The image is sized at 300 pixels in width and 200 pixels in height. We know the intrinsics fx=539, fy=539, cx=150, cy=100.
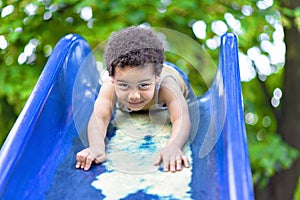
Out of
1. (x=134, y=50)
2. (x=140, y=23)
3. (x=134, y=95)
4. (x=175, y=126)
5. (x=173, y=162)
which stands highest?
(x=140, y=23)

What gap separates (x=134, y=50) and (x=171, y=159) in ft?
1.32

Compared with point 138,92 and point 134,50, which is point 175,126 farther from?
point 134,50

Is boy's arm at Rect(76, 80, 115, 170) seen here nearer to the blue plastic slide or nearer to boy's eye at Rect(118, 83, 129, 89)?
the blue plastic slide

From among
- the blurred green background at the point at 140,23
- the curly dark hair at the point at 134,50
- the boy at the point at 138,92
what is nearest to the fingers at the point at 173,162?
the boy at the point at 138,92

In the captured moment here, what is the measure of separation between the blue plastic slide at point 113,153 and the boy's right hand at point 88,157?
0.07 ft

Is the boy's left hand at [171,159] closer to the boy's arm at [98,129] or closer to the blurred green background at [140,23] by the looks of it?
the boy's arm at [98,129]

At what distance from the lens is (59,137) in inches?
82.4

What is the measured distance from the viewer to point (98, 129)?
206 cm

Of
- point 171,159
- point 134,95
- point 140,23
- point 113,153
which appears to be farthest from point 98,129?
point 140,23

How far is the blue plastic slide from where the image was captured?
1.64 metres

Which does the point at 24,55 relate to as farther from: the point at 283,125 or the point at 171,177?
the point at 283,125

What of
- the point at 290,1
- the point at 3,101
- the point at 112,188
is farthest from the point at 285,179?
the point at 112,188

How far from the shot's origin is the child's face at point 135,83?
6.20 ft

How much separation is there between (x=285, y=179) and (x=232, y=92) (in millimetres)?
2886
